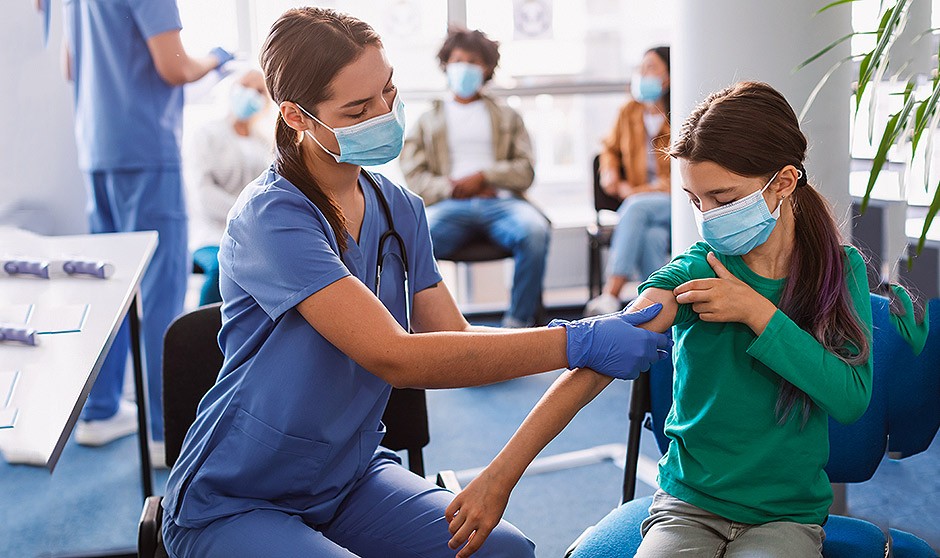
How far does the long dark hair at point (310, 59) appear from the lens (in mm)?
1333

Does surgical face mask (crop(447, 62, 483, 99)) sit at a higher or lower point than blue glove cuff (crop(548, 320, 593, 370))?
higher

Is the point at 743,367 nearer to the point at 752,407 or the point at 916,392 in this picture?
the point at 752,407

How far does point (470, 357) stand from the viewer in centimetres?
130

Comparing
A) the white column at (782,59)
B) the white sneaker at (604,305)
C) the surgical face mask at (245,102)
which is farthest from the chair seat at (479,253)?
the white column at (782,59)

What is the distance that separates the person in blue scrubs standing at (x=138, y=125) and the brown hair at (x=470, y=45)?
1221mm

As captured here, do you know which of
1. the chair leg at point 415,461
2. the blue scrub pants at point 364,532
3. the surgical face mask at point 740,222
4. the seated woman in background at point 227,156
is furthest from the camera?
the seated woman in background at point 227,156

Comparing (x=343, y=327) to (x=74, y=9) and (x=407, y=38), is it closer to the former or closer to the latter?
(x=74, y=9)

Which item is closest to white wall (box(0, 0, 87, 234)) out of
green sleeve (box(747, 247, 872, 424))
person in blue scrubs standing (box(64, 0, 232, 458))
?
person in blue scrubs standing (box(64, 0, 232, 458))

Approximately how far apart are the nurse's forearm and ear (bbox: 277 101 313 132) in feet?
1.16

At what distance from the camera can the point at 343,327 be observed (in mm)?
1256

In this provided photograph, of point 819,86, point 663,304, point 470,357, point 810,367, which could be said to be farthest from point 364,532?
point 819,86

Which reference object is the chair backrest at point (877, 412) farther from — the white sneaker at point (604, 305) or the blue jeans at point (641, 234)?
the blue jeans at point (641, 234)

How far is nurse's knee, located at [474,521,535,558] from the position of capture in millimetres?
1318

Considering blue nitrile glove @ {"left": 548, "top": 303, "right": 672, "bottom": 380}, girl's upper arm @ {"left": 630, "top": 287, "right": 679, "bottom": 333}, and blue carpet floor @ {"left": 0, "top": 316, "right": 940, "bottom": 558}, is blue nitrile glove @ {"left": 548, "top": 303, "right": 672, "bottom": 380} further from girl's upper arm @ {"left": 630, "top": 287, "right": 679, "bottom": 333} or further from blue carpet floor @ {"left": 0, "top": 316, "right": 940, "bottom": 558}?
blue carpet floor @ {"left": 0, "top": 316, "right": 940, "bottom": 558}
